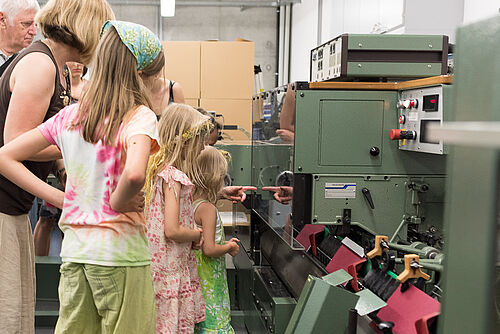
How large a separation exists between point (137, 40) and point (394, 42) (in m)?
1.30

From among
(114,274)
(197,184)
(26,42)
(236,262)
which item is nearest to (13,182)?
(114,274)

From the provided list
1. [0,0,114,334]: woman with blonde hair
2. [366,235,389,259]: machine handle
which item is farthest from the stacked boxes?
[0,0,114,334]: woman with blonde hair

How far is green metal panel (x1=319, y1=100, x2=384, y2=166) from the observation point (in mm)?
2188

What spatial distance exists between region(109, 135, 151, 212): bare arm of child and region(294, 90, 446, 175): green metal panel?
1.08 m

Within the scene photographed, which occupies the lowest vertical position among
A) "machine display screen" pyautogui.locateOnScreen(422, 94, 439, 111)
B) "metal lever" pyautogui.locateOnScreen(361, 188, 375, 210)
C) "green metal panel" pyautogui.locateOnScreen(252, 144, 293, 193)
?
"metal lever" pyautogui.locateOnScreen(361, 188, 375, 210)

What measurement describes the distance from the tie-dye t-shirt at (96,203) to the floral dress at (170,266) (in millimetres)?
572

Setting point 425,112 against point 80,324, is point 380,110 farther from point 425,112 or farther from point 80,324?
point 80,324

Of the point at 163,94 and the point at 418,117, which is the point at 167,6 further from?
the point at 418,117

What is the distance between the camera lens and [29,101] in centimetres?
136

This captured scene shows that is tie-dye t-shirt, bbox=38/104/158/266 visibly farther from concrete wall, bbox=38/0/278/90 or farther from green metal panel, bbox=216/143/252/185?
concrete wall, bbox=38/0/278/90

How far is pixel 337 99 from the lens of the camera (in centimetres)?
219

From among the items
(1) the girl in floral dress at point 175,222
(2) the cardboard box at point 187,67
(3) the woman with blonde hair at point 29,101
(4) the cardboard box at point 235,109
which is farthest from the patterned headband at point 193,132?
(2) the cardboard box at point 187,67

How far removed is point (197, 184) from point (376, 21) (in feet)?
12.2

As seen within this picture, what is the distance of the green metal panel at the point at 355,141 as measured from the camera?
218cm
